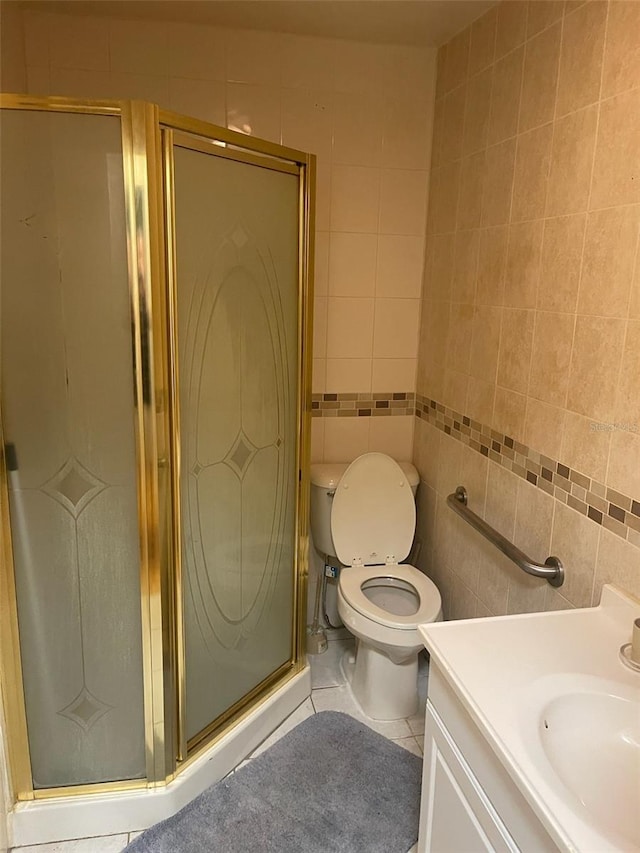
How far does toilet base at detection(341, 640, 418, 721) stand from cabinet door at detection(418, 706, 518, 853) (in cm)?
74

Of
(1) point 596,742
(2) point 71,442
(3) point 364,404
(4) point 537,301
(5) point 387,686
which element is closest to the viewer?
(1) point 596,742

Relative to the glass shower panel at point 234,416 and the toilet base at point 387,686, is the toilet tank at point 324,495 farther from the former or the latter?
the toilet base at point 387,686

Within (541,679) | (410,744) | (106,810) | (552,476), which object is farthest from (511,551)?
(106,810)

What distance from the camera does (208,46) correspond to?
86.2 inches

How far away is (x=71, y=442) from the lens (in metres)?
1.59

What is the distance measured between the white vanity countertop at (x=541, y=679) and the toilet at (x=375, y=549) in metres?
0.85

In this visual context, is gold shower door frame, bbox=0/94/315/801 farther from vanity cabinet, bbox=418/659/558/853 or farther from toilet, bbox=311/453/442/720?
vanity cabinet, bbox=418/659/558/853

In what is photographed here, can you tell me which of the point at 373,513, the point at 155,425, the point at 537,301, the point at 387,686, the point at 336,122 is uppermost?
the point at 336,122

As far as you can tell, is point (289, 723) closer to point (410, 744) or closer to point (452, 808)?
point (410, 744)

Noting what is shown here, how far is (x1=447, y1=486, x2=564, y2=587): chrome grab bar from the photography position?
1.66 metres

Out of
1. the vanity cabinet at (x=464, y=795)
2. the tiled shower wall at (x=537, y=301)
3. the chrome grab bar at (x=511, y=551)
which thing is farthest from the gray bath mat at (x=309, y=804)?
the chrome grab bar at (x=511, y=551)

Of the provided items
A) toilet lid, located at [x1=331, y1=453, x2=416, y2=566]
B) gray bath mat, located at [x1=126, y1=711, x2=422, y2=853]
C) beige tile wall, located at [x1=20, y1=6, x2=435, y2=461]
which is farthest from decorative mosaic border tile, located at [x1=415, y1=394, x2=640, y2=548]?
gray bath mat, located at [x1=126, y1=711, x2=422, y2=853]

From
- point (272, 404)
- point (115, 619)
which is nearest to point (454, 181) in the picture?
point (272, 404)

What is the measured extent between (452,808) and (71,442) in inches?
46.6
